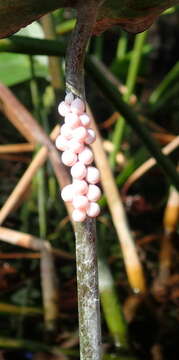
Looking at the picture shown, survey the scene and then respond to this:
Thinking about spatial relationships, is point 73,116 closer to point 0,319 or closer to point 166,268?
point 0,319

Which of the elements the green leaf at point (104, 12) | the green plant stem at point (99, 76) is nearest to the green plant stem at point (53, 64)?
the green plant stem at point (99, 76)

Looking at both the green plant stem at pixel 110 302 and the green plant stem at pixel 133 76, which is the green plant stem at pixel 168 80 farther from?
the green plant stem at pixel 110 302

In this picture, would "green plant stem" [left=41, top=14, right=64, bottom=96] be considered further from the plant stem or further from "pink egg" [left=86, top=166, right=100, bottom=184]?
"pink egg" [left=86, top=166, right=100, bottom=184]

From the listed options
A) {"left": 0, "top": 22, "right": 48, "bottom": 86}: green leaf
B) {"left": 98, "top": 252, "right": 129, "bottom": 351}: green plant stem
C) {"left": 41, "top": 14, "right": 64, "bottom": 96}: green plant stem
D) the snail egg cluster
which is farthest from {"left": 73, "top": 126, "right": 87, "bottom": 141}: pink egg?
{"left": 0, "top": 22, "right": 48, "bottom": 86}: green leaf

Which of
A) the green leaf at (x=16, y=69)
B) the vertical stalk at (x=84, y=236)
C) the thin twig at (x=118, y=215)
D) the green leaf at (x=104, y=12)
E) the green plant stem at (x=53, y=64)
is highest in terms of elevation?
the green leaf at (x=16, y=69)

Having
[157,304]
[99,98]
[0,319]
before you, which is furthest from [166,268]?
[99,98]
